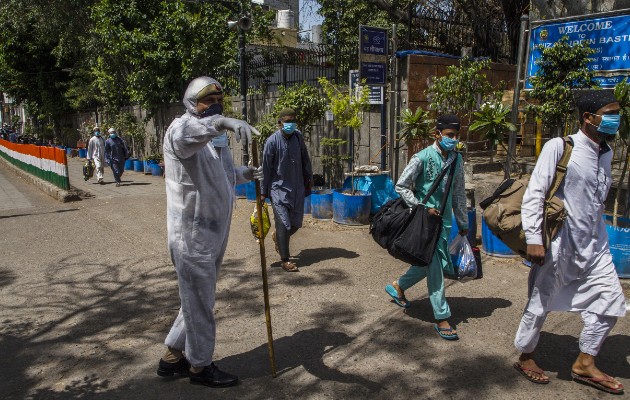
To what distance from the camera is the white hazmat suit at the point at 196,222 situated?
10.4 ft

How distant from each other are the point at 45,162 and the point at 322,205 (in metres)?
8.61

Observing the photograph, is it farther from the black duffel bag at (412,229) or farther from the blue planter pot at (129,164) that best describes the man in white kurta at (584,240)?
the blue planter pot at (129,164)

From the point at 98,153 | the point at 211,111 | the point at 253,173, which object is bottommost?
the point at 98,153

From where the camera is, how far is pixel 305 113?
9.59m

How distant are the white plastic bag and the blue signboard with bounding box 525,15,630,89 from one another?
3.48m

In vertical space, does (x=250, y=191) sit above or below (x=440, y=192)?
below

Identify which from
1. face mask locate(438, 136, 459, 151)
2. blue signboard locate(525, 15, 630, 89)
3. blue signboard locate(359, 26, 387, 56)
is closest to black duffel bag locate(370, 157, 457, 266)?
face mask locate(438, 136, 459, 151)

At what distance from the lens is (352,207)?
8.09m

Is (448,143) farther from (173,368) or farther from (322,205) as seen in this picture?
(322,205)

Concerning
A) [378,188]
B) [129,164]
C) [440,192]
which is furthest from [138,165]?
[440,192]

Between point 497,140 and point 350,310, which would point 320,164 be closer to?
point 497,140

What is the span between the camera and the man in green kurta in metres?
4.19

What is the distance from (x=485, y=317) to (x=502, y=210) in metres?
1.46

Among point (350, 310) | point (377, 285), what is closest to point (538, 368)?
point (350, 310)
